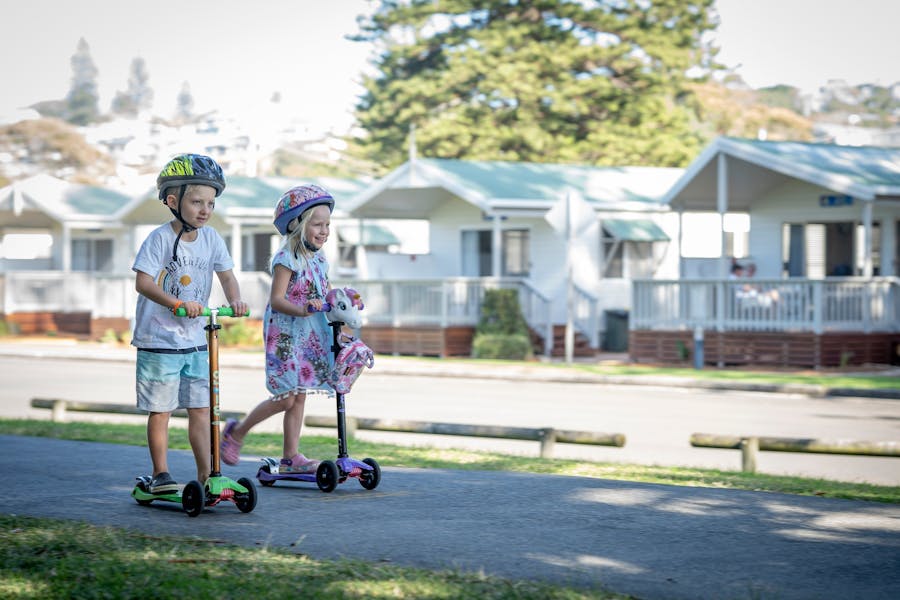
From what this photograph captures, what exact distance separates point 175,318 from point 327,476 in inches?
53.9

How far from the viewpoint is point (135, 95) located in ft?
640

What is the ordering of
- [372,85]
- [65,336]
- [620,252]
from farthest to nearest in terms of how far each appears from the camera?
[372,85] → [65,336] → [620,252]

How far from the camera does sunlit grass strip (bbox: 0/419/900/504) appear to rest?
8.88m

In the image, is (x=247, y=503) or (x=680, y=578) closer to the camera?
(x=680, y=578)

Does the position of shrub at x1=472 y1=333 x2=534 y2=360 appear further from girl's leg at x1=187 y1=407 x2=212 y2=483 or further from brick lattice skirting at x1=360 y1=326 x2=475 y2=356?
girl's leg at x1=187 y1=407 x2=212 y2=483

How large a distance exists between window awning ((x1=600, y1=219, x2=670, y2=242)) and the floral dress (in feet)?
73.5

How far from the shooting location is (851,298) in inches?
960

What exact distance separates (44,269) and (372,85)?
1640 cm

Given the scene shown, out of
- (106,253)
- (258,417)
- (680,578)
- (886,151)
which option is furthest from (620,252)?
(680,578)

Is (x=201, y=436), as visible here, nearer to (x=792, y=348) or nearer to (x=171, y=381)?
(x=171, y=381)

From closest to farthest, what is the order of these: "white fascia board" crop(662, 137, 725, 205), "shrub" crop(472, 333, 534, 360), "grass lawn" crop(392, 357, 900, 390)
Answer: "grass lawn" crop(392, 357, 900, 390)
"white fascia board" crop(662, 137, 725, 205)
"shrub" crop(472, 333, 534, 360)

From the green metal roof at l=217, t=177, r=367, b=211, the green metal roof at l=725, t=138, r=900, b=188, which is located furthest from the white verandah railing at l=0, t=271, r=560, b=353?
the green metal roof at l=725, t=138, r=900, b=188

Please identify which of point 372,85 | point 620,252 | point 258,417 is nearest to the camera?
point 258,417

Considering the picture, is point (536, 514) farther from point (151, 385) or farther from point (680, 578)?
point (151, 385)
